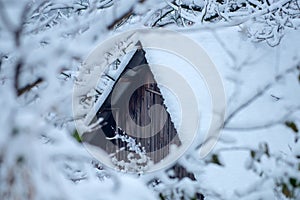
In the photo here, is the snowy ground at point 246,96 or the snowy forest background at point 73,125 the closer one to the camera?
the snowy forest background at point 73,125

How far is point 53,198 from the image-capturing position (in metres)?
0.83

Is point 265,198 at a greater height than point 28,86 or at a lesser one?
lesser

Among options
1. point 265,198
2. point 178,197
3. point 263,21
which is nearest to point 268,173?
point 265,198

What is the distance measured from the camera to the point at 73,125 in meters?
1.62

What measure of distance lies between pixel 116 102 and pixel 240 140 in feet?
5.30

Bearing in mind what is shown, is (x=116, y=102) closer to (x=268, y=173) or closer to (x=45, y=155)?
(x=268, y=173)

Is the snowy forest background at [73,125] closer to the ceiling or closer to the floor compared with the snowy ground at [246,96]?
closer to the ceiling

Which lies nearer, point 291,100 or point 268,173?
point 268,173

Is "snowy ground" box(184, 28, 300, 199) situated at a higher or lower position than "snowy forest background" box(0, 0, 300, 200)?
lower

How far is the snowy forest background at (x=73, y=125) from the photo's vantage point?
86 centimetres

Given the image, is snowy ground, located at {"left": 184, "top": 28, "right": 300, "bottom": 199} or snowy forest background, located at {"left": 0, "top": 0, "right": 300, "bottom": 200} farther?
snowy ground, located at {"left": 184, "top": 28, "right": 300, "bottom": 199}

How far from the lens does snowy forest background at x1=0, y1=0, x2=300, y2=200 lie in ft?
2.82

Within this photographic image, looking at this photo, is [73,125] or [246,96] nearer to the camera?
[73,125]

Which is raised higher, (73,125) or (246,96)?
(73,125)
